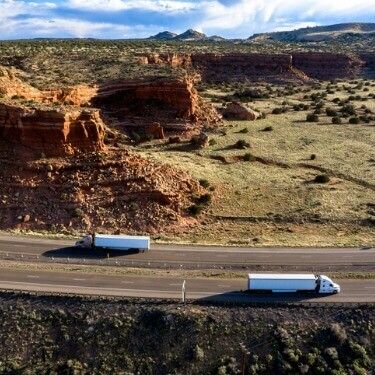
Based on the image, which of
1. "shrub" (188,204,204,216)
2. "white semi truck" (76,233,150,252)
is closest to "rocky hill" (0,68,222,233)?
"shrub" (188,204,204,216)

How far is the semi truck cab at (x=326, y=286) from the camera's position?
40.0 m

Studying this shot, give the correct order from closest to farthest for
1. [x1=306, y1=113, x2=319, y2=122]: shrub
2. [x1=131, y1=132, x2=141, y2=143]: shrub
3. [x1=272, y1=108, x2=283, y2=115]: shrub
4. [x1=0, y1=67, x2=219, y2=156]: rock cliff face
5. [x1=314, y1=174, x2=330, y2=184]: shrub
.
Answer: [x1=0, y1=67, x2=219, y2=156]: rock cliff face < [x1=314, y1=174, x2=330, y2=184]: shrub < [x1=131, y1=132, x2=141, y2=143]: shrub < [x1=306, y1=113, x2=319, y2=122]: shrub < [x1=272, y1=108, x2=283, y2=115]: shrub

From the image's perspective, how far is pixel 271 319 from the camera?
122 ft

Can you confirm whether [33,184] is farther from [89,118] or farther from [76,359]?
[76,359]

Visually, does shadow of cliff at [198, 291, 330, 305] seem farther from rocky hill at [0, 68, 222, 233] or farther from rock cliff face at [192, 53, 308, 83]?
rock cliff face at [192, 53, 308, 83]

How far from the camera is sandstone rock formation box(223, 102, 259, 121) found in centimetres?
8988

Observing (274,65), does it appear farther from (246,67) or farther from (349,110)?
(349,110)

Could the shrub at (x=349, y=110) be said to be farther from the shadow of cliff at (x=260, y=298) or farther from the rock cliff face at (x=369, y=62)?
the shadow of cliff at (x=260, y=298)

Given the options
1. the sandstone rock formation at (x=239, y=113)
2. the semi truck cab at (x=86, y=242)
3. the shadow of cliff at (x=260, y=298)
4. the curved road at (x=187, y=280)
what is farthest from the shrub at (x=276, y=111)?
the shadow of cliff at (x=260, y=298)

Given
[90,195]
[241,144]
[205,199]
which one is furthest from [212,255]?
[241,144]

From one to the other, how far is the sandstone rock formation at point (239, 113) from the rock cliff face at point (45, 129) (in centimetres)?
3643

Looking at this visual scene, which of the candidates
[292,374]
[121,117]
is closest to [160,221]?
[292,374]

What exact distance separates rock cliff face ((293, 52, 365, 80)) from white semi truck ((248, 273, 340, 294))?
112 metres

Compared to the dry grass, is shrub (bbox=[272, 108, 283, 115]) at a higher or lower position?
higher
